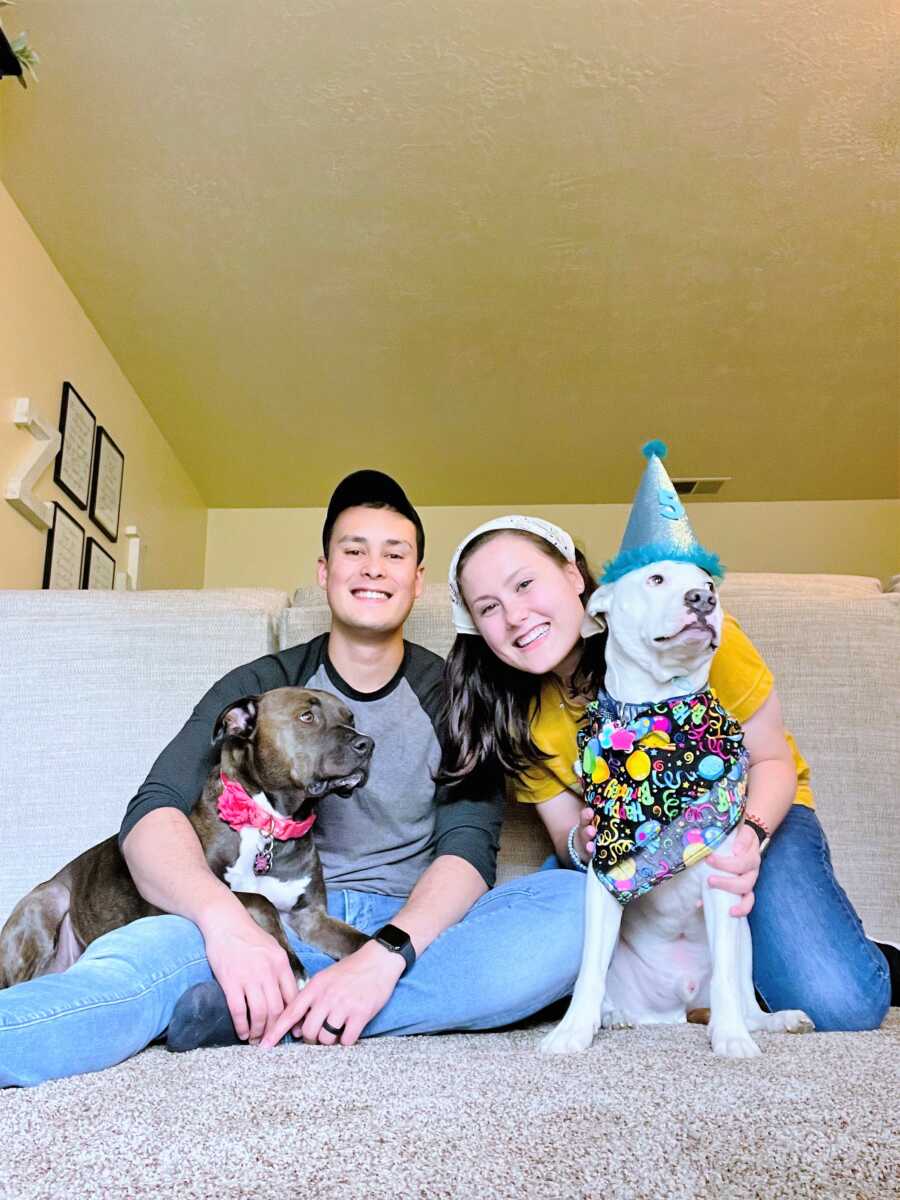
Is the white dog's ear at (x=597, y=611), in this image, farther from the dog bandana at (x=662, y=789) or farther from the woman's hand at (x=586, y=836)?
the woman's hand at (x=586, y=836)

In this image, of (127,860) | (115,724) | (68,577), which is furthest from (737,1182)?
(68,577)

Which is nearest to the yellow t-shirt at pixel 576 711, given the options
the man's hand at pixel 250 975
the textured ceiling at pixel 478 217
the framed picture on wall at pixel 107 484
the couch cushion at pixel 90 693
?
the man's hand at pixel 250 975

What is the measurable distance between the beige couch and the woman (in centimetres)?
26

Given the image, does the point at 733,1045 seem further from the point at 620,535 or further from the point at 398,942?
Result: the point at 620,535

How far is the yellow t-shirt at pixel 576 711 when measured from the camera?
4.90 ft

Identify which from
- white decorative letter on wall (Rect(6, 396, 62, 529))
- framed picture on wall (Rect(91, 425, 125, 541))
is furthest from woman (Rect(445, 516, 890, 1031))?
framed picture on wall (Rect(91, 425, 125, 541))

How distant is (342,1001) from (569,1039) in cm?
28

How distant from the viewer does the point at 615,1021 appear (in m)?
1.38

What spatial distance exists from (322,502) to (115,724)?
429cm

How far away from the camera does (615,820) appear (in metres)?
1.28

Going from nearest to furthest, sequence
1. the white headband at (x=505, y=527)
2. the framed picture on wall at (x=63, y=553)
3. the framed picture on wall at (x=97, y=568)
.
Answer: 1. the white headband at (x=505, y=527)
2. the framed picture on wall at (x=63, y=553)
3. the framed picture on wall at (x=97, y=568)

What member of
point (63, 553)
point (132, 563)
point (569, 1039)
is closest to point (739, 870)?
point (569, 1039)

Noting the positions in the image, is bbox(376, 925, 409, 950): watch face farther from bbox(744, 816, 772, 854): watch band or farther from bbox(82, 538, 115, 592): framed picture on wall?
bbox(82, 538, 115, 592): framed picture on wall

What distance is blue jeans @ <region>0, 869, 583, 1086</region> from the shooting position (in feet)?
3.37
